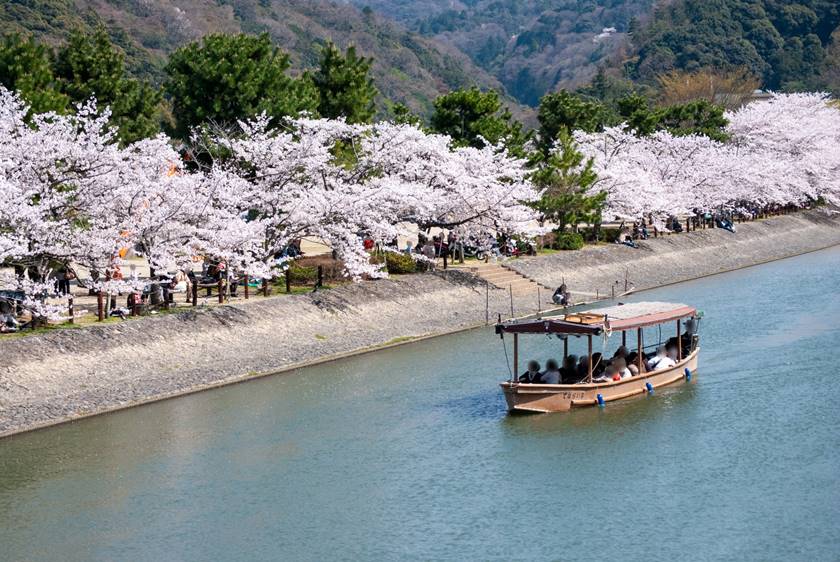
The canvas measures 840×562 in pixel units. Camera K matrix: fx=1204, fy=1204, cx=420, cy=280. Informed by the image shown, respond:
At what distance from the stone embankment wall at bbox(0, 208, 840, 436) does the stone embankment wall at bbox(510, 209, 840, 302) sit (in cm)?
11

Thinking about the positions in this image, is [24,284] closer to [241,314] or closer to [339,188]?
[241,314]

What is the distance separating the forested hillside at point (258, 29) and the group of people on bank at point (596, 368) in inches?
2520

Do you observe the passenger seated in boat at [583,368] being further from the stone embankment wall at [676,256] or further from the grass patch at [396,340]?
the stone embankment wall at [676,256]

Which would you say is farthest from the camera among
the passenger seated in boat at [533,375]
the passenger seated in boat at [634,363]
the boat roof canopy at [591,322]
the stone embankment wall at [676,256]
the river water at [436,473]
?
the stone embankment wall at [676,256]

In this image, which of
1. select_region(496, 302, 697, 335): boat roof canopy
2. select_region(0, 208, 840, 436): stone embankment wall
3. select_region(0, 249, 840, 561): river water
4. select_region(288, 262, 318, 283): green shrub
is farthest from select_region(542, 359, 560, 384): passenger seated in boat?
select_region(288, 262, 318, 283): green shrub

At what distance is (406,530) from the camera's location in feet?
83.1

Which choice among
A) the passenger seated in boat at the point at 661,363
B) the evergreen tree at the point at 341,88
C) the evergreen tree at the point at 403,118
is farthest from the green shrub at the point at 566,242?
the passenger seated in boat at the point at 661,363

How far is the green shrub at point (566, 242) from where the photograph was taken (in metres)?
63.1

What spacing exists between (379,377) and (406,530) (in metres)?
14.4

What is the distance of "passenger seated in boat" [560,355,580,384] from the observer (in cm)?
3459

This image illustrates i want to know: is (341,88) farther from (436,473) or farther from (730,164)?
(436,473)

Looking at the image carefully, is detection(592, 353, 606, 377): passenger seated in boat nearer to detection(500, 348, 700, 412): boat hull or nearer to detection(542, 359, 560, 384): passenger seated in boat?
detection(500, 348, 700, 412): boat hull

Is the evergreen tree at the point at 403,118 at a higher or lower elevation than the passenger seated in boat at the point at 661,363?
higher

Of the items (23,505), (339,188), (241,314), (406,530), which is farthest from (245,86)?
(406,530)
